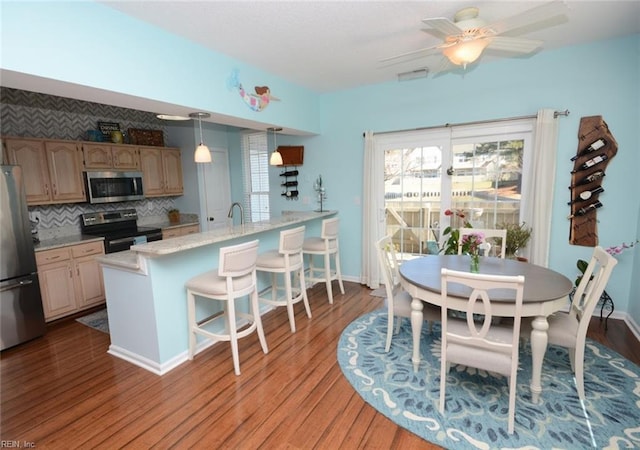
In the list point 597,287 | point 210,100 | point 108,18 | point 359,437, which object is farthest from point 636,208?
point 108,18

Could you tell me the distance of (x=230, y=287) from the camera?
97.2 inches

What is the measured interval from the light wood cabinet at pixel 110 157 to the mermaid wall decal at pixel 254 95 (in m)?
2.39

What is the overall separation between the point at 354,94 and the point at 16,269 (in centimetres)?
433

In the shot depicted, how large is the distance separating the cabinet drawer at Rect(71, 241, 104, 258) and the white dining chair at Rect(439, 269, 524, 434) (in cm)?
408

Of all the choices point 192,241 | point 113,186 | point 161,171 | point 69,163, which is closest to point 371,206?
point 192,241

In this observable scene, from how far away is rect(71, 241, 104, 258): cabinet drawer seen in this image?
12.0 ft

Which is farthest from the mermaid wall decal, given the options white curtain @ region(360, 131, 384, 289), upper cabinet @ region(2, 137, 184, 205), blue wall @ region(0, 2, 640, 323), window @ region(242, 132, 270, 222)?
upper cabinet @ region(2, 137, 184, 205)

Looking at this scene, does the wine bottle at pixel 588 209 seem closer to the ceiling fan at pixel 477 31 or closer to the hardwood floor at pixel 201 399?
the hardwood floor at pixel 201 399

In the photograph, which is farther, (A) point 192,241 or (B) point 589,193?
(B) point 589,193

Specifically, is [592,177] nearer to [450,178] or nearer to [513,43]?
[450,178]

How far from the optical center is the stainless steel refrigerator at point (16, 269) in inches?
113

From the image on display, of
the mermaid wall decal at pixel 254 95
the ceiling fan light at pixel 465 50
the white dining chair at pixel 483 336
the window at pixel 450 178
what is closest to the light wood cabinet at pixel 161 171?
the mermaid wall decal at pixel 254 95

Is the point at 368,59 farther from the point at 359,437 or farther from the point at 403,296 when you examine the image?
the point at 359,437

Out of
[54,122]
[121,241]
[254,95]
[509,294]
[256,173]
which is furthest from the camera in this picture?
[256,173]
